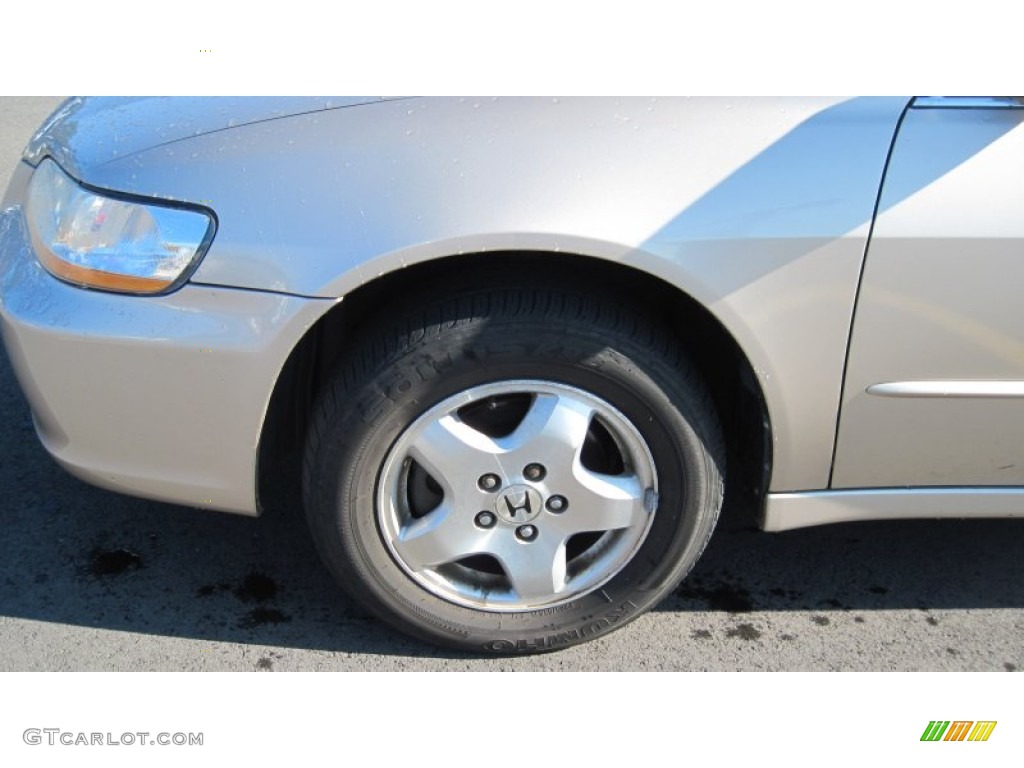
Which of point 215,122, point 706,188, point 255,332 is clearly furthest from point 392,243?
point 706,188

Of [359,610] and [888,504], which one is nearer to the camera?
[888,504]

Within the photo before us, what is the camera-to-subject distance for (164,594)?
2.72m

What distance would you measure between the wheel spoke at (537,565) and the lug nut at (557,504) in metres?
0.06

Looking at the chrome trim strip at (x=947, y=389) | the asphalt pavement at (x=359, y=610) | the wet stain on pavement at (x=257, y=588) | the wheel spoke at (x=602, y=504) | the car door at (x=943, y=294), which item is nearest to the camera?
the car door at (x=943, y=294)

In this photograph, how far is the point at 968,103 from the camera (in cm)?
216

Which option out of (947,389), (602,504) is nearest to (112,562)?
(602,504)

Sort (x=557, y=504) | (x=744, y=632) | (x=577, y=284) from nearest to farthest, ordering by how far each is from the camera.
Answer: (x=577, y=284) → (x=557, y=504) → (x=744, y=632)

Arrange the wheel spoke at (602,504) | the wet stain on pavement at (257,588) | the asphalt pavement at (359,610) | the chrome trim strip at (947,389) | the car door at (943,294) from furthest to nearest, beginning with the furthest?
the wet stain on pavement at (257,588) → the asphalt pavement at (359,610) → the wheel spoke at (602,504) → the chrome trim strip at (947,389) → the car door at (943,294)

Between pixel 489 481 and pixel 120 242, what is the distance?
34.7 inches

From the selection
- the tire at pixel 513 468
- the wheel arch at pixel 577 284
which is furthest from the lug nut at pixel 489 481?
the wheel arch at pixel 577 284

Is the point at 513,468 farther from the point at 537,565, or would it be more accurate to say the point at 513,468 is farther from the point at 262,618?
the point at 262,618

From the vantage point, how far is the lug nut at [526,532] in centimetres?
240

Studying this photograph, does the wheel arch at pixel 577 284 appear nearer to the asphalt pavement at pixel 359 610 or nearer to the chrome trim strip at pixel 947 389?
the chrome trim strip at pixel 947 389
